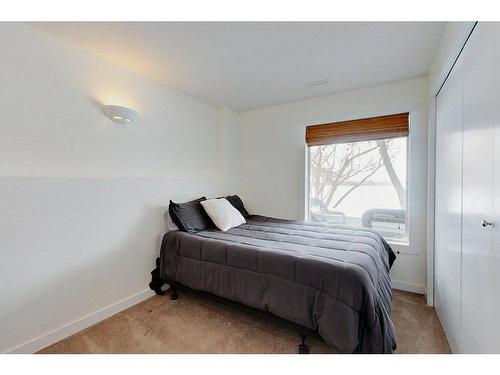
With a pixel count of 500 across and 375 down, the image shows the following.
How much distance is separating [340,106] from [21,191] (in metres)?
3.17

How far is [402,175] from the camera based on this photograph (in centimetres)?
253

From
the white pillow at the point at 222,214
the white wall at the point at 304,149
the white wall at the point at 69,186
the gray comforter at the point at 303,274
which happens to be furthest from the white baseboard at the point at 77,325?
the white wall at the point at 304,149

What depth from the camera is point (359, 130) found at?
2.70 meters

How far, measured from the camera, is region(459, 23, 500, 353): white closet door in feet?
3.31

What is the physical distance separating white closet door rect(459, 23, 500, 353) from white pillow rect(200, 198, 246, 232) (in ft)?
6.29

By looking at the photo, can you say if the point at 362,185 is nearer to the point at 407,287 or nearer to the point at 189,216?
the point at 407,287

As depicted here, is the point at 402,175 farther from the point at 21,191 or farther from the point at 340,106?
the point at 21,191

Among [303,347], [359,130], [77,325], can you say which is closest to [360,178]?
[359,130]

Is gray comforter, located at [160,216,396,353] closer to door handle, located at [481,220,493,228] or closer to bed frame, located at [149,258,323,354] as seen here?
bed frame, located at [149,258,323,354]

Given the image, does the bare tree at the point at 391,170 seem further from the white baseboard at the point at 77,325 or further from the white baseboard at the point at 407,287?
the white baseboard at the point at 77,325

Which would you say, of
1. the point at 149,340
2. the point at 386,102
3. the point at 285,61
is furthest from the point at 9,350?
the point at 386,102

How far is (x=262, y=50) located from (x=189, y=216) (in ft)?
5.80

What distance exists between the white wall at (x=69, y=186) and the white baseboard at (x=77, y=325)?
16 millimetres

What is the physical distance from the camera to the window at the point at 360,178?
256 centimetres
